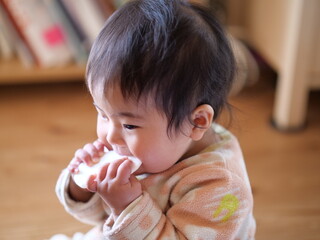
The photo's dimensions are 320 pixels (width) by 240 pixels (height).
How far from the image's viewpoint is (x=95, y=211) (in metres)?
0.71

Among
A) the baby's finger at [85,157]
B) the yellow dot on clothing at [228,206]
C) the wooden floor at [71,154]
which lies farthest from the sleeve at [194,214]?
the wooden floor at [71,154]

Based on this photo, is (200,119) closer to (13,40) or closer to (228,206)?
(228,206)

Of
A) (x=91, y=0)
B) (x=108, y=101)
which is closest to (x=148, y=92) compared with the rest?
(x=108, y=101)

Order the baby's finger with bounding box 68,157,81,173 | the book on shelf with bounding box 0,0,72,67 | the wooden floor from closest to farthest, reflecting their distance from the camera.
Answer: the baby's finger with bounding box 68,157,81,173 < the wooden floor < the book on shelf with bounding box 0,0,72,67

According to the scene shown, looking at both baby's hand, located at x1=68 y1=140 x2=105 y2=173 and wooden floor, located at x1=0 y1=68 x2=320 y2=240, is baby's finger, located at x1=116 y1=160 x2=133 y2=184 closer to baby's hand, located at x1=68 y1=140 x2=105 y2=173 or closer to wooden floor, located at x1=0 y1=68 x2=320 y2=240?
baby's hand, located at x1=68 y1=140 x2=105 y2=173

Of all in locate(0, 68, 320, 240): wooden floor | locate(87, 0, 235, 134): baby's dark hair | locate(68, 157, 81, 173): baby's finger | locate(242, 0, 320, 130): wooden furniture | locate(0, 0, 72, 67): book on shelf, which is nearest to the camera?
locate(87, 0, 235, 134): baby's dark hair

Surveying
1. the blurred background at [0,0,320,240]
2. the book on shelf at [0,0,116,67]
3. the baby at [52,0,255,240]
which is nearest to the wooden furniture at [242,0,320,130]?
the blurred background at [0,0,320,240]

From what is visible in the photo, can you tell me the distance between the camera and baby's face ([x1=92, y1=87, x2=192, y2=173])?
558 millimetres

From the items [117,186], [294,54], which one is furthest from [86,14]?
[117,186]

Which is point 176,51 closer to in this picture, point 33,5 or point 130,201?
point 130,201

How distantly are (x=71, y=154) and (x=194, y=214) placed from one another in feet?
2.26

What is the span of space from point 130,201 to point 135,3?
0.26 metres

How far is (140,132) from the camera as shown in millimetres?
579

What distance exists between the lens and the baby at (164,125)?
1.78 ft
